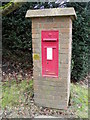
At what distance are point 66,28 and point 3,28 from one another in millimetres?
2701

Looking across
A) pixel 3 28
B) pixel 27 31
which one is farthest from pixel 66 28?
pixel 3 28

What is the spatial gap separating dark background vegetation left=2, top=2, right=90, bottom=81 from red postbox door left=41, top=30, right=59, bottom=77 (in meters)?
1.75

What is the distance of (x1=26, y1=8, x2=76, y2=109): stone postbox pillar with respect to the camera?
2.43 meters

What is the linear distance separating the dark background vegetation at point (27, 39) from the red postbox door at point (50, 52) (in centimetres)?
175

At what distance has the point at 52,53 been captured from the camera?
8.41 ft

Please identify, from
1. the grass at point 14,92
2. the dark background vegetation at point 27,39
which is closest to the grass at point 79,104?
the grass at point 14,92

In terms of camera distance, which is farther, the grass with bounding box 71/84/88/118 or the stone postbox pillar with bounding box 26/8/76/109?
the grass with bounding box 71/84/88/118

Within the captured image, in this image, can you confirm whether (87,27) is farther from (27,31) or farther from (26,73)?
(26,73)

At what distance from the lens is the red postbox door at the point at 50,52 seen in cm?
248

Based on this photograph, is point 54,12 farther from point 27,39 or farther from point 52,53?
point 27,39

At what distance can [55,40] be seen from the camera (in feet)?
8.08

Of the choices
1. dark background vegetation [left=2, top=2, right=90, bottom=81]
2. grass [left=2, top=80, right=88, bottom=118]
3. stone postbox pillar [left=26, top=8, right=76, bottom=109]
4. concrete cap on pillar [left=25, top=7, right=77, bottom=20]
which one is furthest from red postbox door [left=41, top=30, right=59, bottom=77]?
dark background vegetation [left=2, top=2, right=90, bottom=81]

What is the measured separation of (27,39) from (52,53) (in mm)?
1936

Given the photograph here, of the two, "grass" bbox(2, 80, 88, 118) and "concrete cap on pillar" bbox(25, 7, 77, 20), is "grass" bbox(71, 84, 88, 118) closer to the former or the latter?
"grass" bbox(2, 80, 88, 118)
